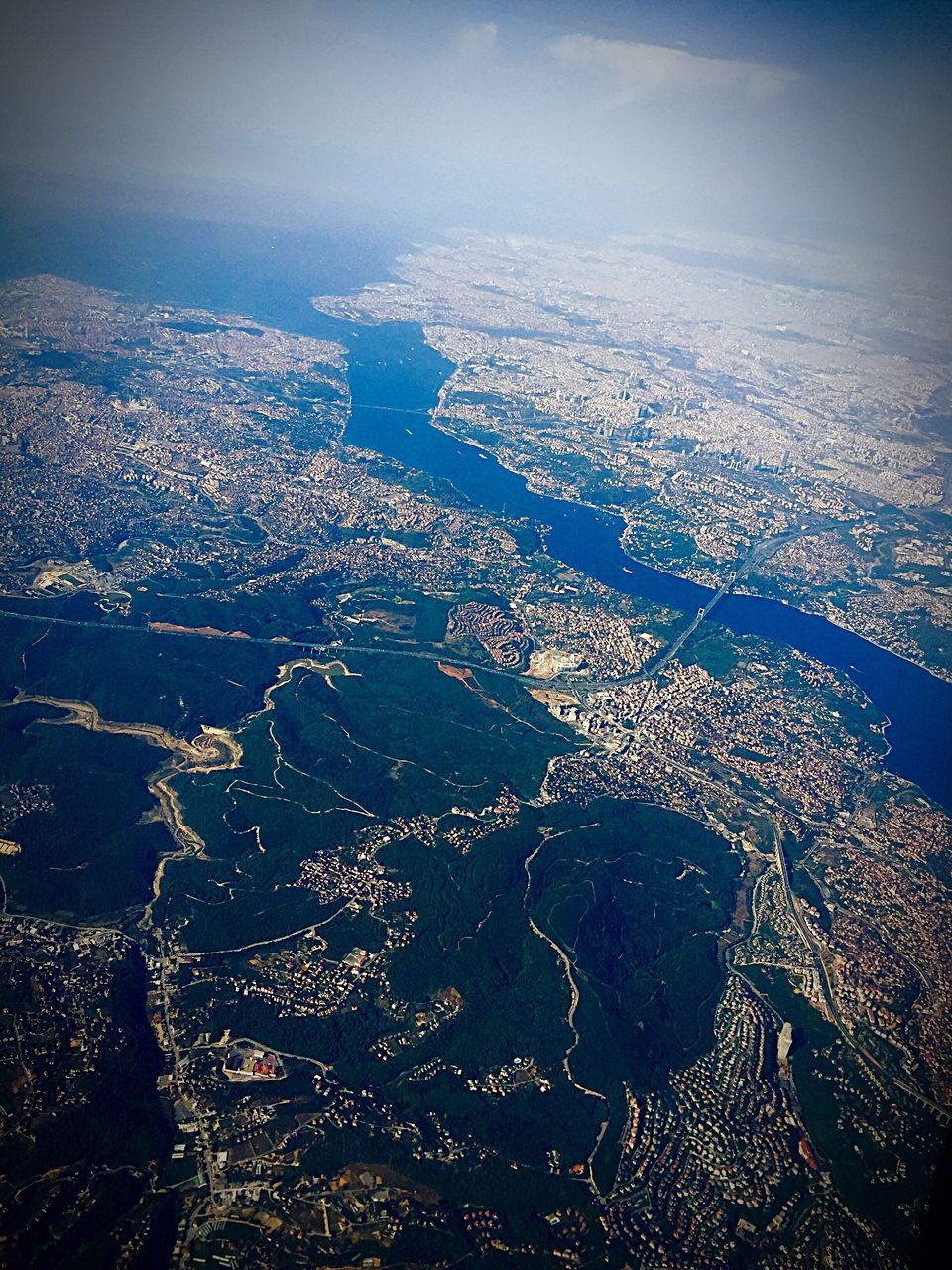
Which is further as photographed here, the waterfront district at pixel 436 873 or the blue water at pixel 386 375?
the blue water at pixel 386 375

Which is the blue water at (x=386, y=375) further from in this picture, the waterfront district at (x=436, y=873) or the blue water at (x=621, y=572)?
the waterfront district at (x=436, y=873)

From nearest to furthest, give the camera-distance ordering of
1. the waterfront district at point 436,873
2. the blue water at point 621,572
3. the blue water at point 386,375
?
the waterfront district at point 436,873 → the blue water at point 621,572 → the blue water at point 386,375

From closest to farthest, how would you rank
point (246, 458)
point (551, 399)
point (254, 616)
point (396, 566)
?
point (254, 616), point (396, 566), point (246, 458), point (551, 399)

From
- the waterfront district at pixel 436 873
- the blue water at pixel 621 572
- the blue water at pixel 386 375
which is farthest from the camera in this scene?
the blue water at pixel 386 375

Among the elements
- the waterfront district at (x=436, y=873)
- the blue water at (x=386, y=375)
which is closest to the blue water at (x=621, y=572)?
the blue water at (x=386, y=375)

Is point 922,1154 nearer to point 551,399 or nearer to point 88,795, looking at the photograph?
point 88,795

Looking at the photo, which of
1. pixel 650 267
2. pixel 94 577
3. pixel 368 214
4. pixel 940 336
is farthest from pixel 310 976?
pixel 368 214

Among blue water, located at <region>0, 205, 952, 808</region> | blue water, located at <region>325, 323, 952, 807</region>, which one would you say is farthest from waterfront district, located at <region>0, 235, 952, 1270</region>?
blue water, located at <region>0, 205, 952, 808</region>

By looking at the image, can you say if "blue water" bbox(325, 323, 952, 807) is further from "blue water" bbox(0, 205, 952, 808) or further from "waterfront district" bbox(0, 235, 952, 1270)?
"waterfront district" bbox(0, 235, 952, 1270)
